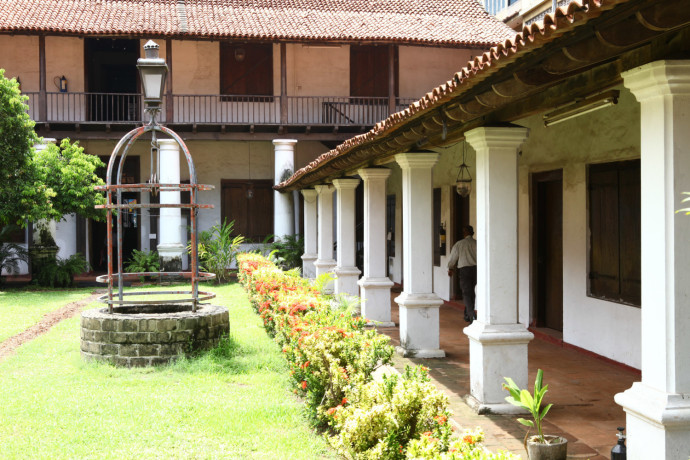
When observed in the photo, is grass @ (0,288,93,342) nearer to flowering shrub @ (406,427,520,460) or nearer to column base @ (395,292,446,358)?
column base @ (395,292,446,358)

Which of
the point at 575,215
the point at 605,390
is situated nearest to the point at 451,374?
the point at 605,390

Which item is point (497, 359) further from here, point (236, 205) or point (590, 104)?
point (236, 205)

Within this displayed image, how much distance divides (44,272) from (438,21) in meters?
13.4

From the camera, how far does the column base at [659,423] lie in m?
4.12

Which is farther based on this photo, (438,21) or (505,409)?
(438,21)

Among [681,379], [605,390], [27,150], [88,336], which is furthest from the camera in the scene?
[27,150]

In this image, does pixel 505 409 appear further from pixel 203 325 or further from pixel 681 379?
pixel 203 325

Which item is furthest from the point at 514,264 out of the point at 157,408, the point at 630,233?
the point at 157,408

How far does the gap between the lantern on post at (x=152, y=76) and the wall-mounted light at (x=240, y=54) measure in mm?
13955

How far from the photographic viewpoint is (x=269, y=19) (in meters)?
21.5

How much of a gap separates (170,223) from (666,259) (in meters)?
17.7

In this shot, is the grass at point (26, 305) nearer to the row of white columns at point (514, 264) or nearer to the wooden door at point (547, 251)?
the row of white columns at point (514, 264)

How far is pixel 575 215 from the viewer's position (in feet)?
29.8

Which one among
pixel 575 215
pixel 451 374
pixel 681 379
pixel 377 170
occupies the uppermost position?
pixel 377 170
